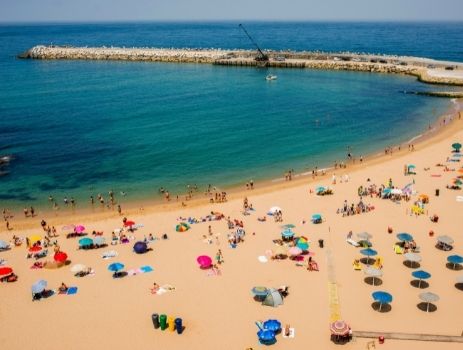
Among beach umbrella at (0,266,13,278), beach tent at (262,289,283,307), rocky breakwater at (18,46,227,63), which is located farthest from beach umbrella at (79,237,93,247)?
rocky breakwater at (18,46,227,63)

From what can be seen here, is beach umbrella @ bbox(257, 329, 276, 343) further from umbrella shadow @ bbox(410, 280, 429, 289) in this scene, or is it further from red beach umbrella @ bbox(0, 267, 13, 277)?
red beach umbrella @ bbox(0, 267, 13, 277)

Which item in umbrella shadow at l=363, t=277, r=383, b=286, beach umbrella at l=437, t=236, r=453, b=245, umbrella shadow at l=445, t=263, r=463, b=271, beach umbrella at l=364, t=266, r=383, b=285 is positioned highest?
beach umbrella at l=437, t=236, r=453, b=245

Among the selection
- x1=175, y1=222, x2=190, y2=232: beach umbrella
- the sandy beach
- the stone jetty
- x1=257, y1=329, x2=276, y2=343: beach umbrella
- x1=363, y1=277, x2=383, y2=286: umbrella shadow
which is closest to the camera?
x1=257, y1=329, x2=276, y2=343: beach umbrella

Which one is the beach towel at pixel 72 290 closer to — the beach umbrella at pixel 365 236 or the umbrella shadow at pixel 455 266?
the beach umbrella at pixel 365 236

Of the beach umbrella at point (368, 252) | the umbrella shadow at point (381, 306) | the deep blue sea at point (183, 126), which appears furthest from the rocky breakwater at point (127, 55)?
the umbrella shadow at point (381, 306)

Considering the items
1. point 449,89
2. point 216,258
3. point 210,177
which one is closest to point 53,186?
point 210,177

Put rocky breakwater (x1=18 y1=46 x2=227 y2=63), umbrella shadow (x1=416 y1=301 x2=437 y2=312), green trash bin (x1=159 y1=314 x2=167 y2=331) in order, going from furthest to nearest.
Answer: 1. rocky breakwater (x1=18 y1=46 x2=227 y2=63)
2. umbrella shadow (x1=416 y1=301 x2=437 y2=312)
3. green trash bin (x1=159 y1=314 x2=167 y2=331)

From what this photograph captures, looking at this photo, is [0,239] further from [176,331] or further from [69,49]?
[69,49]
